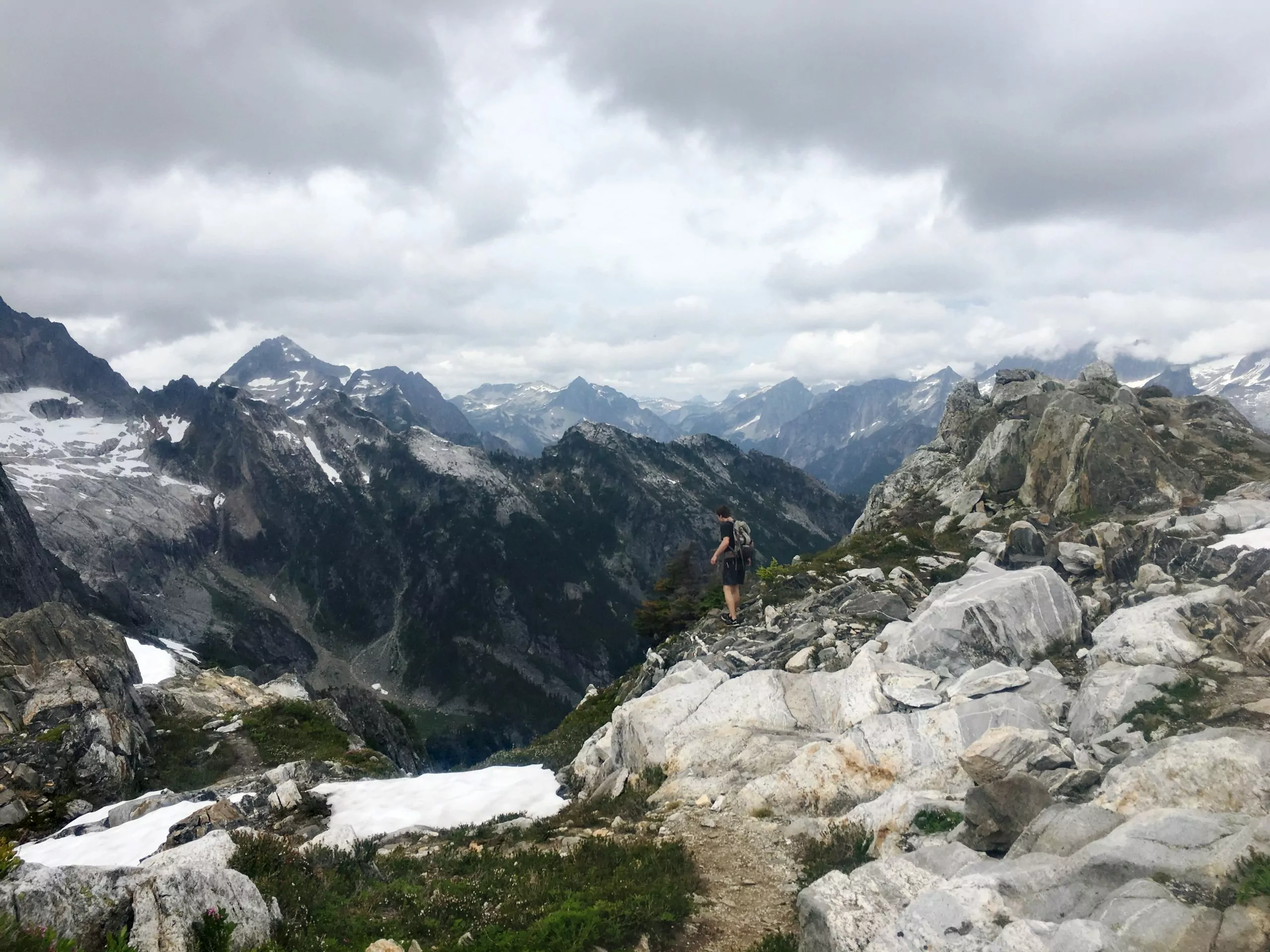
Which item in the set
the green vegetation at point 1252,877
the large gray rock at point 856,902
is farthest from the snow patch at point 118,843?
the green vegetation at point 1252,877

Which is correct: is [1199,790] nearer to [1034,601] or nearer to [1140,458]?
[1034,601]

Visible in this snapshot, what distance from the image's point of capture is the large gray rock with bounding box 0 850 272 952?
7.22 metres

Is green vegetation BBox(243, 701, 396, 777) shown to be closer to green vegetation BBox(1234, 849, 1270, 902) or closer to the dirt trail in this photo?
the dirt trail

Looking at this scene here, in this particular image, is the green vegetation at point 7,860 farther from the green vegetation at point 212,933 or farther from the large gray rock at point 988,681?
the large gray rock at point 988,681

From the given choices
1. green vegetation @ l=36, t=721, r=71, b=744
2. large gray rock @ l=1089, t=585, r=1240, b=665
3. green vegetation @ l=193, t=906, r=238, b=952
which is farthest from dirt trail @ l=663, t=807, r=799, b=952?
green vegetation @ l=36, t=721, r=71, b=744

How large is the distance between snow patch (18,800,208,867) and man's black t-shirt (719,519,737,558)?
1856 cm

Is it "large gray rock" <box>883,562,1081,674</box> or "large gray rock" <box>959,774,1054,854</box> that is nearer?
"large gray rock" <box>959,774,1054,854</box>

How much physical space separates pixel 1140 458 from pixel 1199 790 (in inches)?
1326

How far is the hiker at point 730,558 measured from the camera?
79.4 ft

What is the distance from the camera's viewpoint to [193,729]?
35938mm

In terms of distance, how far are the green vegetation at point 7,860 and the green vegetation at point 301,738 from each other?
2065cm

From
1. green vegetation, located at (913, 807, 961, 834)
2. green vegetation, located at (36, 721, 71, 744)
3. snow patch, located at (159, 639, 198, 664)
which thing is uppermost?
green vegetation, located at (913, 807, 961, 834)

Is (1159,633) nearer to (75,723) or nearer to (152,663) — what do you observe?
(75,723)

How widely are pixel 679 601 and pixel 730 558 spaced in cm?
2853
